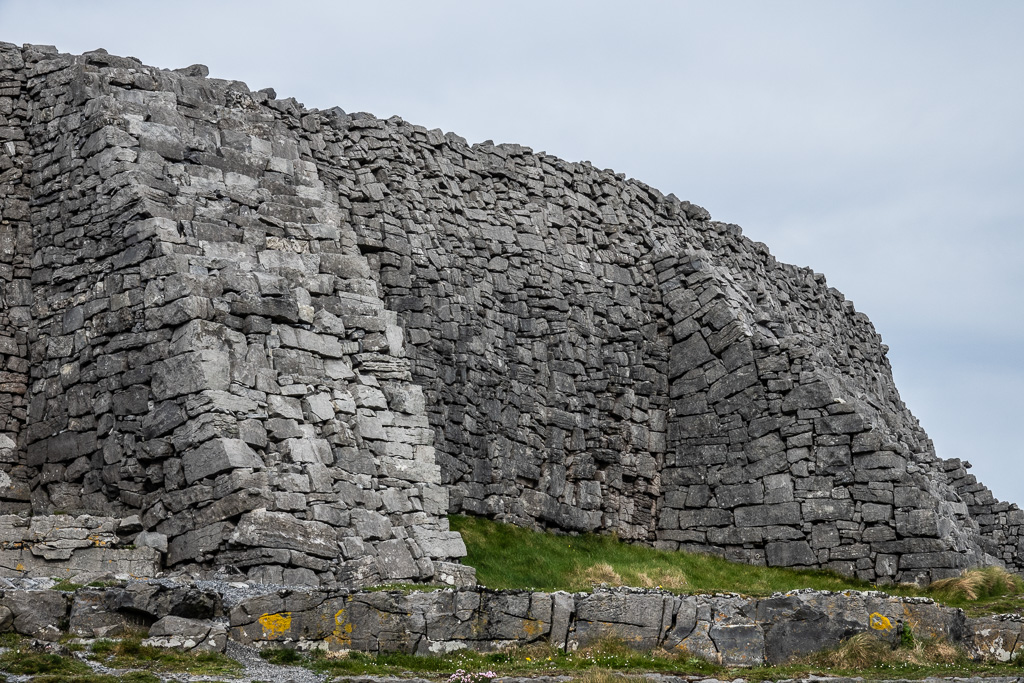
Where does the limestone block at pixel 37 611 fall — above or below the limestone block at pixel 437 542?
below

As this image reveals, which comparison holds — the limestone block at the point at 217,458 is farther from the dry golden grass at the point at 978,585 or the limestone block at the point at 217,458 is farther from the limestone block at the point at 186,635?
the dry golden grass at the point at 978,585

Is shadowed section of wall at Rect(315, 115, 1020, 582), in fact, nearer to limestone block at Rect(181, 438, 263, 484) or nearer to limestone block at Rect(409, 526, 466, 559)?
limestone block at Rect(409, 526, 466, 559)

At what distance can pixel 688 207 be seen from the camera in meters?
34.1

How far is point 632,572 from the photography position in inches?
979

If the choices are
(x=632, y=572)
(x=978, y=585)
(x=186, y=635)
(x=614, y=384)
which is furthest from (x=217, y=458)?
(x=978, y=585)

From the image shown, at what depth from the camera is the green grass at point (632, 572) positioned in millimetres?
23469

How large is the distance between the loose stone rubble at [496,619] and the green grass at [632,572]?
21.4ft

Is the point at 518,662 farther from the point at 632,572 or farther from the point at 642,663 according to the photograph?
the point at 632,572

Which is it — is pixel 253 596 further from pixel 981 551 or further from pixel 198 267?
pixel 981 551

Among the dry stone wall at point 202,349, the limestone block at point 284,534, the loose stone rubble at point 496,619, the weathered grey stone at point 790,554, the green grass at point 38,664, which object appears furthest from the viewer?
the weathered grey stone at point 790,554

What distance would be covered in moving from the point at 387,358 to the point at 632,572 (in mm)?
6390

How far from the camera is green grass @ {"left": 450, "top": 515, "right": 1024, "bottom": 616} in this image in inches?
924

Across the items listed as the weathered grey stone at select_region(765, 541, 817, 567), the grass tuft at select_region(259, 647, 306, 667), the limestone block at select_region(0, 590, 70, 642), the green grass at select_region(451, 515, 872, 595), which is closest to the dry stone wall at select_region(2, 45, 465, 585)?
the green grass at select_region(451, 515, 872, 595)

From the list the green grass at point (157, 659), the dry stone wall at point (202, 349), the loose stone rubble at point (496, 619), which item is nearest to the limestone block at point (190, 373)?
the dry stone wall at point (202, 349)
